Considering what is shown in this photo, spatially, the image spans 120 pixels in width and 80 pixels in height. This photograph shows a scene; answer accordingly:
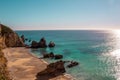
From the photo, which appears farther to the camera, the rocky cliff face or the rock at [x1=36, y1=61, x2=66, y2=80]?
the rocky cliff face

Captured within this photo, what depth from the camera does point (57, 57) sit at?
67375 mm

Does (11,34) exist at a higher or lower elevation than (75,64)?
higher

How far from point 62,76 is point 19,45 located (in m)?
63.2

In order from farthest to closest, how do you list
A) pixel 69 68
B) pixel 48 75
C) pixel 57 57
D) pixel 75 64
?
pixel 57 57
pixel 75 64
pixel 69 68
pixel 48 75

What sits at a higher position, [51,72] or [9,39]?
[9,39]

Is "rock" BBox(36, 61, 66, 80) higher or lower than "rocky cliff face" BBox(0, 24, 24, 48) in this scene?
lower

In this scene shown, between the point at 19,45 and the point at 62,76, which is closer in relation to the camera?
the point at 62,76

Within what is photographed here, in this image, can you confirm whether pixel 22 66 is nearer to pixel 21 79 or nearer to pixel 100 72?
pixel 21 79

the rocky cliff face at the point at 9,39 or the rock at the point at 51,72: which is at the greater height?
the rocky cliff face at the point at 9,39

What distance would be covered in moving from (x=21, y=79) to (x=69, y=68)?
697 inches

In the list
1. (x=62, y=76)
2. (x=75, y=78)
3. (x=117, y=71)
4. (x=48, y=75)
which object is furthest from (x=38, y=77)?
(x=117, y=71)

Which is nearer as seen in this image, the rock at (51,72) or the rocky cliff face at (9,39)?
the rock at (51,72)

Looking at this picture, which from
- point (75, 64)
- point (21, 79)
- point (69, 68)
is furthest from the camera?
point (75, 64)

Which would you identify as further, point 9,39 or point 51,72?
point 9,39
